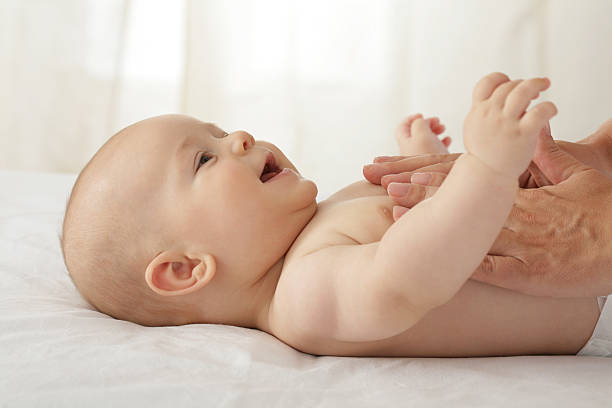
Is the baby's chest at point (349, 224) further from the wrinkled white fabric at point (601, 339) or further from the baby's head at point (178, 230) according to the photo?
the wrinkled white fabric at point (601, 339)

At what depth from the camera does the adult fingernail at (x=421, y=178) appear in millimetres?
1071

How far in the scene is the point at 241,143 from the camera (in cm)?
113

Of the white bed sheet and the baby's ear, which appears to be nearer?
the white bed sheet

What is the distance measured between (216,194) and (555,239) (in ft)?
1.65

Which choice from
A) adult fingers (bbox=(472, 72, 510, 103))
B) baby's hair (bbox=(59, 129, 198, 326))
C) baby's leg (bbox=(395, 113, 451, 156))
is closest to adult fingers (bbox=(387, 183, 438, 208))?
adult fingers (bbox=(472, 72, 510, 103))

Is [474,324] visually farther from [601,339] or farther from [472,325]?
[601,339]

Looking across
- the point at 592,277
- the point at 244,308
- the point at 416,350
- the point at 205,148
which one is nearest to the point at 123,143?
the point at 205,148

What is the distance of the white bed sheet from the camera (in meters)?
0.77

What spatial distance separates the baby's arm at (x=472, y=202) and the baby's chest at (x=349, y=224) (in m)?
0.19

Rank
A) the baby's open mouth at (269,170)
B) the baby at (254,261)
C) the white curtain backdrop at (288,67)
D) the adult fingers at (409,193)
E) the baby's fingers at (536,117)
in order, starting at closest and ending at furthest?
the baby's fingers at (536,117) < the baby at (254,261) < the adult fingers at (409,193) < the baby's open mouth at (269,170) < the white curtain backdrop at (288,67)

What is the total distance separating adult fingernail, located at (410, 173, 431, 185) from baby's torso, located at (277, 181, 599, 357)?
0.08 meters

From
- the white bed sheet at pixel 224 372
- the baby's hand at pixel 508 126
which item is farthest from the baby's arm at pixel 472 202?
the white bed sheet at pixel 224 372

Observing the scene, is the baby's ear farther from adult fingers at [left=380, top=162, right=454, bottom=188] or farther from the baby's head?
adult fingers at [left=380, top=162, right=454, bottom=188]

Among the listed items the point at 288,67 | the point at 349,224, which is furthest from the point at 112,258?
the point at 288,67
